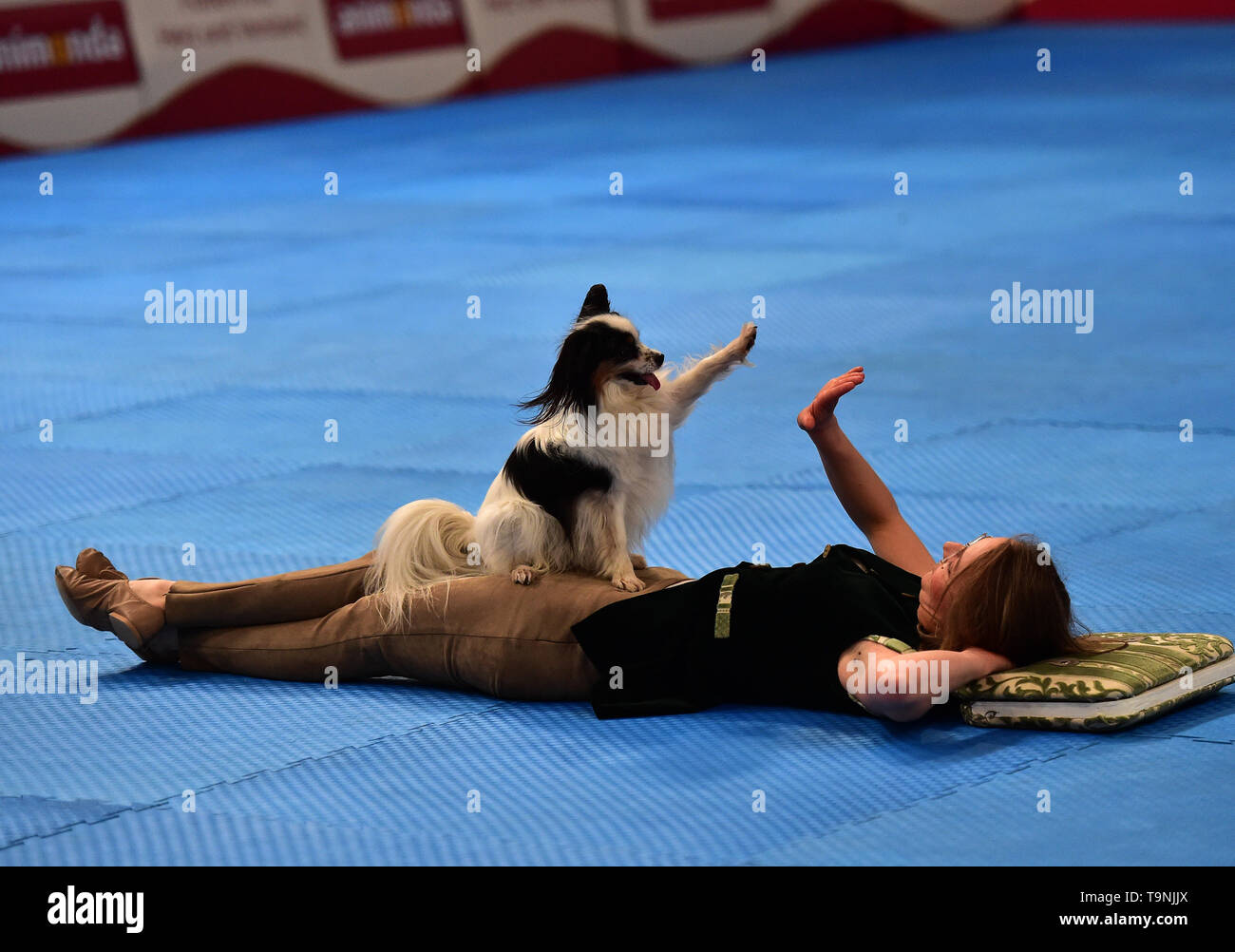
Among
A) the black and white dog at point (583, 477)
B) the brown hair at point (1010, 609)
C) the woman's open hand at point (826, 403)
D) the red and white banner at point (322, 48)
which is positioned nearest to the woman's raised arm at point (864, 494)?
the woman's open hand at point (826, 403)

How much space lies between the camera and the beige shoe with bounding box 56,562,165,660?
5848 mm

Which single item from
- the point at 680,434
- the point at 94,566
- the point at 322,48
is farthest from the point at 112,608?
the point at 322,48

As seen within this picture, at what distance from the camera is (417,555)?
561 centimetres

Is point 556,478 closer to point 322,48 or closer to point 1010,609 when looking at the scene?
point 1010,609

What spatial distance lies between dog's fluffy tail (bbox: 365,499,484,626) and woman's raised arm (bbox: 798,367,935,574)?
114 cm

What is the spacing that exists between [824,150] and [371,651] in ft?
41.3

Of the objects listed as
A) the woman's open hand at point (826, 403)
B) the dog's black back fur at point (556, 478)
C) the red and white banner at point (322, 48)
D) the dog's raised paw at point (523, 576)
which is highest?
the red and white banner at point (322, 48)

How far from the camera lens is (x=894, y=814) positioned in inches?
185

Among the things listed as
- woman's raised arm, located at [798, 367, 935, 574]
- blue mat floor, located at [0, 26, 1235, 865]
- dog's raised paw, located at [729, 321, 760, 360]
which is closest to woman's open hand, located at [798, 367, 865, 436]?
woman's raised arm, located at [798, 367, 935, 574]

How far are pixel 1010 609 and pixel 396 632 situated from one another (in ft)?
6.08

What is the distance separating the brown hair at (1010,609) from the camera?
4.95m

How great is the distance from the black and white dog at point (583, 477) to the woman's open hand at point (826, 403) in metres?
0.32

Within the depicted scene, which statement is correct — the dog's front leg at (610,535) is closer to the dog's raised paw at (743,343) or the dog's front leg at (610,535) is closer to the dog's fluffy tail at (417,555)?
the dog's fluffy tail at (417,555)

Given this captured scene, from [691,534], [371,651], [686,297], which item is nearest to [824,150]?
[686,297]
